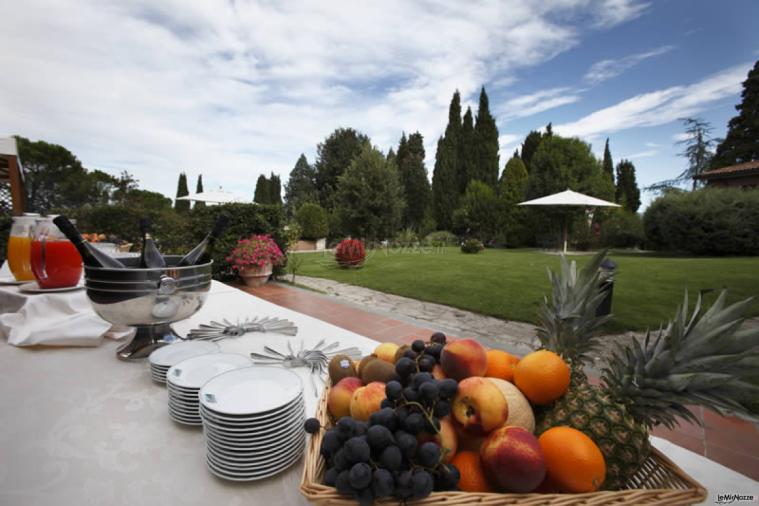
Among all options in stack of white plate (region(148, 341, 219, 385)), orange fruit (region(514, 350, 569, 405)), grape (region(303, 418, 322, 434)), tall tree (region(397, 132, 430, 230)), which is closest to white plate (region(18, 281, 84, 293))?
stack of white plate (region(148, 341, 219, 385))

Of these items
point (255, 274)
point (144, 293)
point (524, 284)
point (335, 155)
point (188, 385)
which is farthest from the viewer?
point (335, 155)

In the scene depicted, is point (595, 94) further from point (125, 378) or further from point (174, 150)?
point (174, 150)

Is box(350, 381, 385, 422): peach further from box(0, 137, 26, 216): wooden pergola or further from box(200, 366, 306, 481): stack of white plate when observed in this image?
box(0, 137, 26, 216): wooden pergola

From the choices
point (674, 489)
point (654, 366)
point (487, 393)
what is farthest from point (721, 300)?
point (487, 393)

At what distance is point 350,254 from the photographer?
30.5ft

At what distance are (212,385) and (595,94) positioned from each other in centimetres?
923

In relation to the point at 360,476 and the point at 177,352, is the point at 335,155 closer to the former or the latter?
the point at 177,352

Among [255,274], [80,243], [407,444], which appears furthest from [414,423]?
[255,274]

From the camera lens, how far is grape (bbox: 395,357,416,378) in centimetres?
62

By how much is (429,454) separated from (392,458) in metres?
0.06

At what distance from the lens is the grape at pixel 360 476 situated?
1.44 feet

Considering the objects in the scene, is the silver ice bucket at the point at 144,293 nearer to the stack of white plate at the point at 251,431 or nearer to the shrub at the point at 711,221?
the stack of white plate at the point at 251,431

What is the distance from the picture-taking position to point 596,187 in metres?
15.8

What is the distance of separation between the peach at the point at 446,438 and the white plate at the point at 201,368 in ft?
1.74
